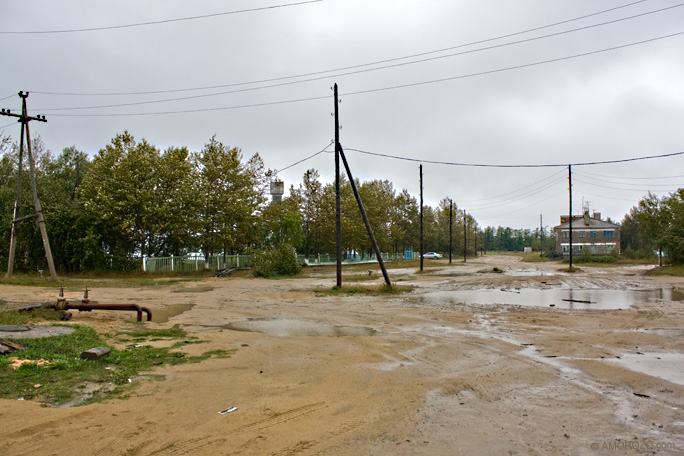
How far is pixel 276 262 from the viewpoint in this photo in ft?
112

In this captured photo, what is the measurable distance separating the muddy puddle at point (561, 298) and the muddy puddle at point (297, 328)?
6.75 metres

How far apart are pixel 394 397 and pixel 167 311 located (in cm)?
1006

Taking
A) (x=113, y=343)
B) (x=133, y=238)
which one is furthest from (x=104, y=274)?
(x=113, y=343)

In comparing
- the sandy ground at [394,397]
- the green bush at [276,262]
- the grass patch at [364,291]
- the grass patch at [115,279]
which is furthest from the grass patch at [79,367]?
the green bush at [276,262]

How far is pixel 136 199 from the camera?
32.0 meters

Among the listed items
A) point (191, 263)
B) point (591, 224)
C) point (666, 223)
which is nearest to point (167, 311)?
point (191, 263)

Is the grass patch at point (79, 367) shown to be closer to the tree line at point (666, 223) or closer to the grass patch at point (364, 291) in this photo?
the grass patch at point (364, 291)

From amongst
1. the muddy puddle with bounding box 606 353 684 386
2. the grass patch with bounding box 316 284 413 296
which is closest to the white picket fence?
the grass patch with bounding box 316 284 413 296

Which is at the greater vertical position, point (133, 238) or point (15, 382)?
point (133, 238)

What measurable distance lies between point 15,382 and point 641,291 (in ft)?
76.9

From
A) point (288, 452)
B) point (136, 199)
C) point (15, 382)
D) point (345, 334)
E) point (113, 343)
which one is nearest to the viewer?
point (288, 452)

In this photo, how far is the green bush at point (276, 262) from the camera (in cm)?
3344

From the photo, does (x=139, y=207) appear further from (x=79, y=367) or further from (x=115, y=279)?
(x=79, y=367)

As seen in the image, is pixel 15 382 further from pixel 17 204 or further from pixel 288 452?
pixel 17 204
